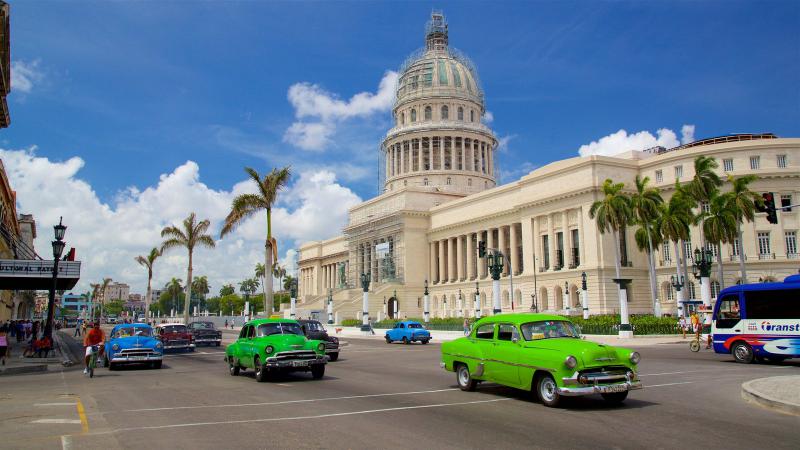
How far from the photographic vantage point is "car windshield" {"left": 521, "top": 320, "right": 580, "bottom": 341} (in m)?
12.7

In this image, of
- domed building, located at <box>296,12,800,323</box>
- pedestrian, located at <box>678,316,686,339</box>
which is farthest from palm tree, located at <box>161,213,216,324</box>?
pedestrian, located at <box>678,316,686,339</box>

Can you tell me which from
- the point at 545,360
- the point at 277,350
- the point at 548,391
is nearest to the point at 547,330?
the point at 545,360

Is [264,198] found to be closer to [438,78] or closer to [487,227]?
[487,227]

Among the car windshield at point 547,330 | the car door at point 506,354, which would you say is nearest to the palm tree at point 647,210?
the car windshield at point 547,330

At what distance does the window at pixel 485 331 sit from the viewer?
13914 millimetres

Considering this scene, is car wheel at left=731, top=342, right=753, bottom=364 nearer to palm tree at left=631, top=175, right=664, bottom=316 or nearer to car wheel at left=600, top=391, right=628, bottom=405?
car wheel at left=600, top=391, right=628, bottom=405

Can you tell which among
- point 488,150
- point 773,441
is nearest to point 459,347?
point 773,441

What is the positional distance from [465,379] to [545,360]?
11.1 feet

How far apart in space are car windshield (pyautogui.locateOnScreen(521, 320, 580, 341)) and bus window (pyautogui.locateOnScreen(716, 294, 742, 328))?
42.9 feet

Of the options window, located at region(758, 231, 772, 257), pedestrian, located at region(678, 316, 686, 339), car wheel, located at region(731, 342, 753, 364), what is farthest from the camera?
window, located at region(758, 231, 772, 257)

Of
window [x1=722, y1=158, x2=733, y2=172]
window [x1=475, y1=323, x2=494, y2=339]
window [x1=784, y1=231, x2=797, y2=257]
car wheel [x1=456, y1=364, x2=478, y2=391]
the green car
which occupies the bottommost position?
car wheel [x1=456, y1=364, x2=478, y2=391]

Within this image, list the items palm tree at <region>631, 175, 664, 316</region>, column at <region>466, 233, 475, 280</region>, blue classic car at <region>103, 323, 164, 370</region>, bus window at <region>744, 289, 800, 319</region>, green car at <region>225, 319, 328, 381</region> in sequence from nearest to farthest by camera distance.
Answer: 1. green car at <region>225, 319, 328, 381</region>
2. bus window at <region>744, 289, 800, 319</region>
3. blue classic car at <region>103, 323, 164, 370</region>
4. palm tree at <region>631, 175, 664, 316</region>
5. column at <region>466, 233, 475, 280</region>

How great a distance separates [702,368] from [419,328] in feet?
78.3

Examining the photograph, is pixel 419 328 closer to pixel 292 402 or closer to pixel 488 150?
pixel 292 402
